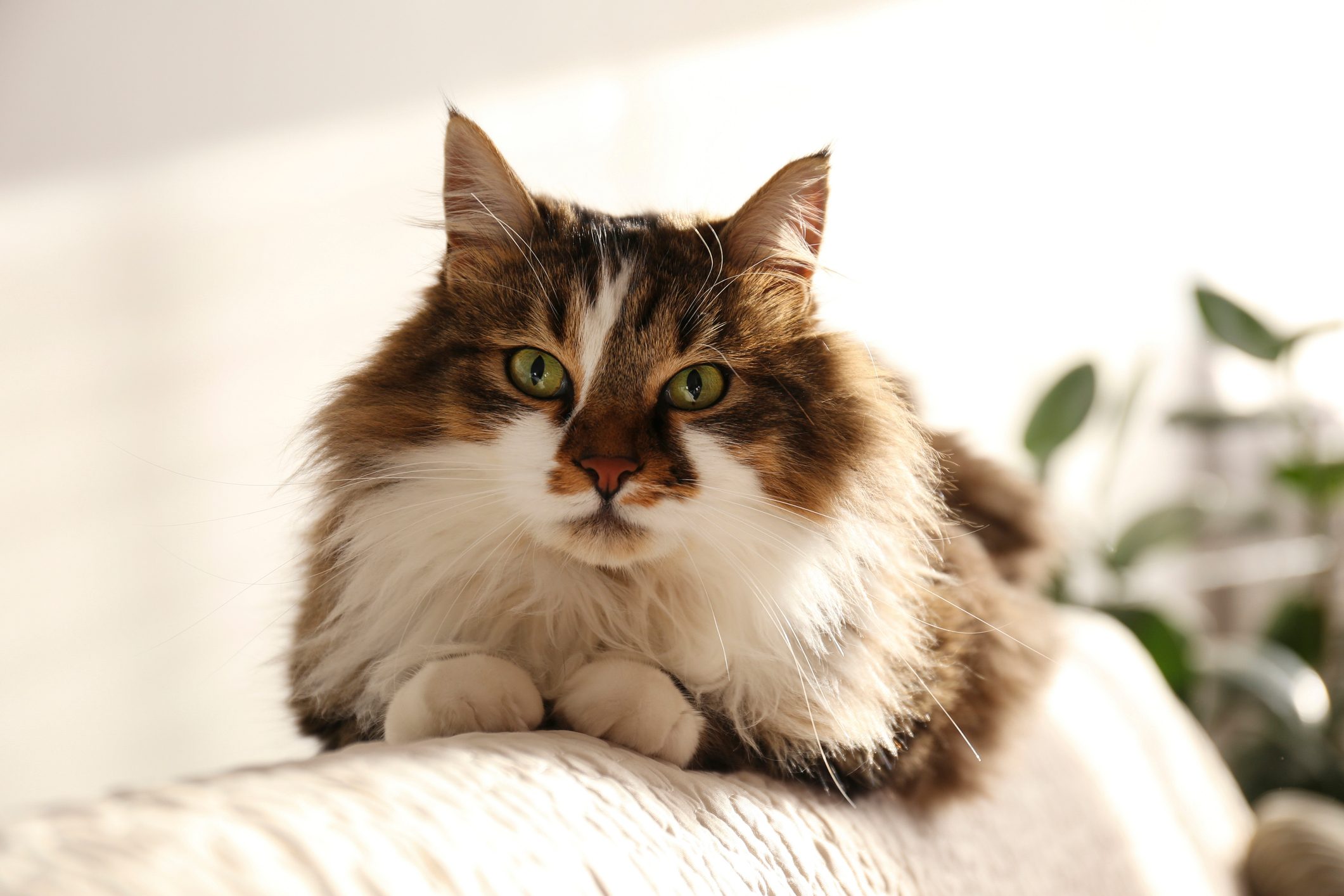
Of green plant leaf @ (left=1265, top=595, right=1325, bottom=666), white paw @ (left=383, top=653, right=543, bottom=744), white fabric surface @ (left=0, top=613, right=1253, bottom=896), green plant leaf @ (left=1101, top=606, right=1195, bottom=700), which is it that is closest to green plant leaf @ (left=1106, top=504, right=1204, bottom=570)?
green plant leaf @ (left=1101, top=606, right=1195, bottom=700)

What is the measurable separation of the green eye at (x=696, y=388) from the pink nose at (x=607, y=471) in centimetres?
9

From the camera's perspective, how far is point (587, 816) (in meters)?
0.54

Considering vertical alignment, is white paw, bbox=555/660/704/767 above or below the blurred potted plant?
above

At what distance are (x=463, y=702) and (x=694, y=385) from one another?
0.99ft

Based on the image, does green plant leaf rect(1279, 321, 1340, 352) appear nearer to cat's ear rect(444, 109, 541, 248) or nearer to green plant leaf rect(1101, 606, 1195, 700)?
green plant leaf rect(1101, 606, 1195, 700)

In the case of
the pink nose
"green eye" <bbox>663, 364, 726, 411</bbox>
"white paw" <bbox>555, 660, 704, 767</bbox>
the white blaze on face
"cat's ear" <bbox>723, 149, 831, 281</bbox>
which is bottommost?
"white paw" <bbox>555, 660, 704, 767</bbox>

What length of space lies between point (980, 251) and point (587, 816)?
2.57 meters

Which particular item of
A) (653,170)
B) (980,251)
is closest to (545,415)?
(653,170)

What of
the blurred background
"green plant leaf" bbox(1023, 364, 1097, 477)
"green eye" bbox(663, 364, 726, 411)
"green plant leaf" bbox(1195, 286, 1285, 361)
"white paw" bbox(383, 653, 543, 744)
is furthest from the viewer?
"green plant leaf" bbox(1195, 286, 1285, 361)

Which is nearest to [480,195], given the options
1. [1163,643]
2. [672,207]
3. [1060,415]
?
[672,207]

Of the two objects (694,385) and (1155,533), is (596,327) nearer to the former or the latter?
(694,385)

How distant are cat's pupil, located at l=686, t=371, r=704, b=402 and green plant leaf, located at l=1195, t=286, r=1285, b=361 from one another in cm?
201

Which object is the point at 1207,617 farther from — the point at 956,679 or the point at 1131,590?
the point at 956,679

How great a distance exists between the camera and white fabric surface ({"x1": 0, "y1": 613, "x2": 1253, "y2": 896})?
39 cm
